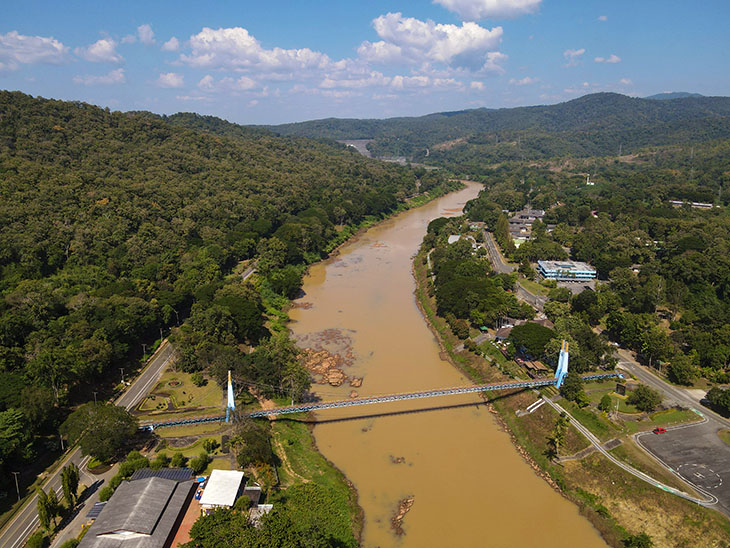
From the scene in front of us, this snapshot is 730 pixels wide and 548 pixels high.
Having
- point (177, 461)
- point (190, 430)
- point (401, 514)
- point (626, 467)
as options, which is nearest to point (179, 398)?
point (190, 430)

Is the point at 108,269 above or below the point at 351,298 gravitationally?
above

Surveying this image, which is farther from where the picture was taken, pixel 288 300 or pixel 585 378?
pixel 288 300

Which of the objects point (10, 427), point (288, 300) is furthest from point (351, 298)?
point (10, 427)

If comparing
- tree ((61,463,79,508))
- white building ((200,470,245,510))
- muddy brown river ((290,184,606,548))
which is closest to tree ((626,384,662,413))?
muddy brown river ((290,184,606,548))

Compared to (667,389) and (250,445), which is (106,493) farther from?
(667,389)

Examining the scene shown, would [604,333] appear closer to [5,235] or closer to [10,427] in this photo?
[10,427]

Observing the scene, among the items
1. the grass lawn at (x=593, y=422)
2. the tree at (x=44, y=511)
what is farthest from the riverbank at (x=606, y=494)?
the tree at (x=44, y=511)

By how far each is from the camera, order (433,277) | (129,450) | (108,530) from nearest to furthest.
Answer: (108,530) < (129,450) < (433,277)
